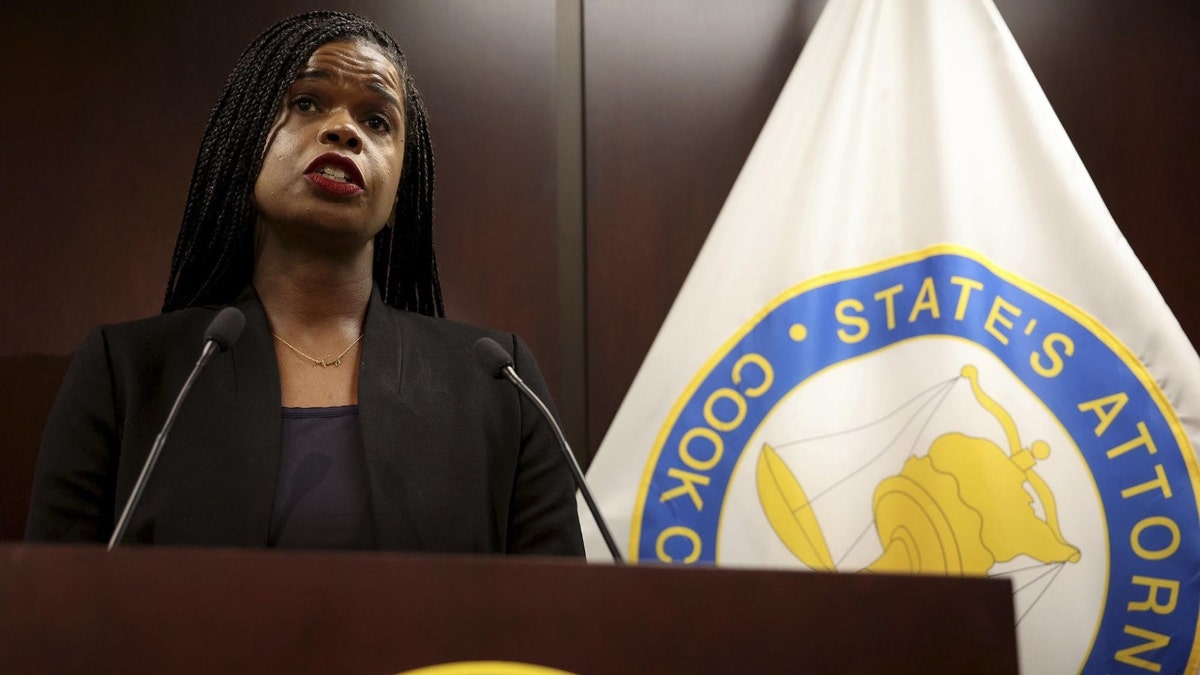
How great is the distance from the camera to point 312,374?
58.0 inches

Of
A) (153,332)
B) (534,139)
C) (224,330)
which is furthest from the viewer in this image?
(534,139)

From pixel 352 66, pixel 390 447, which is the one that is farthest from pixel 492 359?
pixel 352 66

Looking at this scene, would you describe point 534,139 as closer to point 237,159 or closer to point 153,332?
point 237,159

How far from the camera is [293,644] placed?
30.7 inches

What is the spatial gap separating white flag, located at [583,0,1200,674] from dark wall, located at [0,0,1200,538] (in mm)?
211

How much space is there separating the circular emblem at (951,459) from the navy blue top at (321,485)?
672 millimetres

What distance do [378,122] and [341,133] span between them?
0.30ft

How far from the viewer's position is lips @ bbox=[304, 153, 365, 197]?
59.2 inches

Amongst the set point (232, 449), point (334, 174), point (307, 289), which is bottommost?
point (232, 449)

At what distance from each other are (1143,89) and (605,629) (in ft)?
6.33

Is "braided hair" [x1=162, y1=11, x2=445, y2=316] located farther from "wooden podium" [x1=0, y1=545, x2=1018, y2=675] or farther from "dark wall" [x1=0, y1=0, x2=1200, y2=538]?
"wooden podium" [x1=0, y1=545, x2=1018, y2=675]

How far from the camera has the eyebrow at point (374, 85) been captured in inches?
61.9

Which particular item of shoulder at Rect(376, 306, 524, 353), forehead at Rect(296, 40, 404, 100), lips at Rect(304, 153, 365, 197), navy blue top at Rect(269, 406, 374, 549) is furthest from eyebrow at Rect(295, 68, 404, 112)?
navy blue top at Rect(269, 406, 374, 549)

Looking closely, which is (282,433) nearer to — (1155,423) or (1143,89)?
(1155,423)
